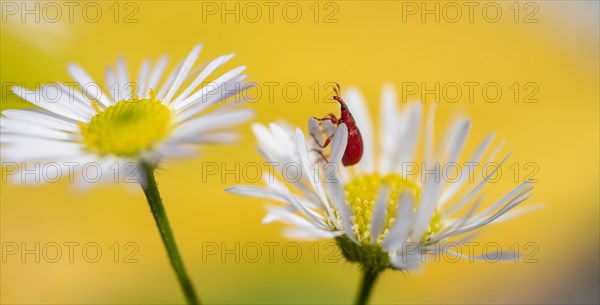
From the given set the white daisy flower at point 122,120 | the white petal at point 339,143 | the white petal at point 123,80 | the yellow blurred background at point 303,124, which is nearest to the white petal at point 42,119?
the white daisy flower at point 122,120

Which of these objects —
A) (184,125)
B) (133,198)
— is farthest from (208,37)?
(184,125)

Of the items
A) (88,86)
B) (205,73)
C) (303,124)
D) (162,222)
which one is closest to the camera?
(162,222)

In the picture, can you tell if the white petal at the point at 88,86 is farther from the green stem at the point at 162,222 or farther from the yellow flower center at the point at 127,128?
the green stem at the point at 162,222

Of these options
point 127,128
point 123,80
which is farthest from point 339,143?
point 123,80

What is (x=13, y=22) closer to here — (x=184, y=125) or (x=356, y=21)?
(x=356, y=21)

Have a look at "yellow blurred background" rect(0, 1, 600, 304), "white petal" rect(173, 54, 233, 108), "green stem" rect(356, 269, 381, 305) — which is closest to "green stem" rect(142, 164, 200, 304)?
"white petal" rect(173, 54, 233, 108)

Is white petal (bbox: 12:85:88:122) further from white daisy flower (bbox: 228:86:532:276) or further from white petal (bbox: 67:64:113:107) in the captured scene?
white daisy flower (bbox: 228:86:532:276)

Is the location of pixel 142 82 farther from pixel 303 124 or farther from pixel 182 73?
pixel 303 124
